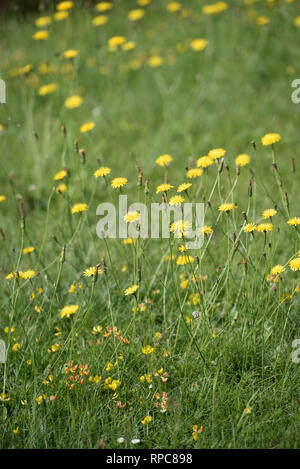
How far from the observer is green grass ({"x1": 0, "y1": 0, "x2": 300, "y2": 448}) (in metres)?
1.70

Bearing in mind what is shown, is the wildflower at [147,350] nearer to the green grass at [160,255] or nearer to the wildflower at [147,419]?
the green grass at [160,255]

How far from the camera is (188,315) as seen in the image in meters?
2.15

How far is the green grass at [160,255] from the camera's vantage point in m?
1.70

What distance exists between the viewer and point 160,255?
8.02 ft

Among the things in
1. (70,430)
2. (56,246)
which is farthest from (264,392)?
(56,246)

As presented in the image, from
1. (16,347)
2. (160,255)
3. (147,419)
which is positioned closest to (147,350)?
(147,419)

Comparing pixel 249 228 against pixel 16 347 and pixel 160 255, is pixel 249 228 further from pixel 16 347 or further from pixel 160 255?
pixel 16 347

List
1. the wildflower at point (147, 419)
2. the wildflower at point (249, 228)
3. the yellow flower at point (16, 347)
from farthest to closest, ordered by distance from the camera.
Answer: the yellow flower at point (16, 347), the wildflower at point (249, 228), the wildflower at point (147, 419)

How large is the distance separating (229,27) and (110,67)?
1.29 metres

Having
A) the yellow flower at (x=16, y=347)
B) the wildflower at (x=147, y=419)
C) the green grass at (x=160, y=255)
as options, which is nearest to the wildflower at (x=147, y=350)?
the green grass at (x=160, y=255)

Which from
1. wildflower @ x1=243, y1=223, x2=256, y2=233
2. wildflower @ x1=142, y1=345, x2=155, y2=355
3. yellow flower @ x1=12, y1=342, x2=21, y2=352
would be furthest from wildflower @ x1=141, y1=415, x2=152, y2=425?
wildflower @ x1=243, y1=223, x2=256, y2=233

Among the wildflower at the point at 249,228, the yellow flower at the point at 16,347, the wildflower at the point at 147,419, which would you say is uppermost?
the wildflower at the point at 249,228

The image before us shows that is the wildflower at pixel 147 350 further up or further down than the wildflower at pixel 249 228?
further down
